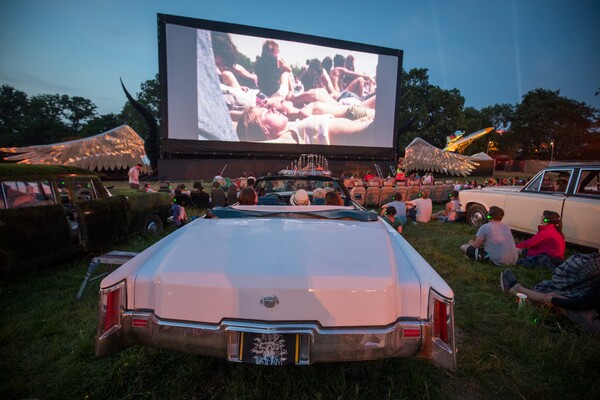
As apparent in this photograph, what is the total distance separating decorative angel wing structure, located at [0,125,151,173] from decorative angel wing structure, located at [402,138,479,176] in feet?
71.7

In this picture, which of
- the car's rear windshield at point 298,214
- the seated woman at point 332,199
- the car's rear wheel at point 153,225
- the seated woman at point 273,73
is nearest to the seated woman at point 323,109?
the seated woman at point 273,73

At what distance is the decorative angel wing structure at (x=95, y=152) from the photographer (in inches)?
701

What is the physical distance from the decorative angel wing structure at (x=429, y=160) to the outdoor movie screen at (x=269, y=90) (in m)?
4.03

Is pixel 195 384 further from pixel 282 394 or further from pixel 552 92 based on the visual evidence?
pixel 552 92

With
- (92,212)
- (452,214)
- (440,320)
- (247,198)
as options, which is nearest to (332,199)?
(247,198)

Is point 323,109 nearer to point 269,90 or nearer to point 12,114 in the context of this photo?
point 269,90

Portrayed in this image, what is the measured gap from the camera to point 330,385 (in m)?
2.02

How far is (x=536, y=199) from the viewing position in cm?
584

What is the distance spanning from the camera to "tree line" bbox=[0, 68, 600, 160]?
38219 mm

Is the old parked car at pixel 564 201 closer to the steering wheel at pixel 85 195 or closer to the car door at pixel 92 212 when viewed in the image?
the car door at pixel 92 212

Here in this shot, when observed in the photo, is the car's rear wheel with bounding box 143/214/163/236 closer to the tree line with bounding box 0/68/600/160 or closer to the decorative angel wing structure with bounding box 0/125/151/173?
the decorative angel wing structure with bounding box 0/125/151/173

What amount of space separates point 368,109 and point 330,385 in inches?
902

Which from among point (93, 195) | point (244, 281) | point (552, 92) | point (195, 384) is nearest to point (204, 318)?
point (244, 281)

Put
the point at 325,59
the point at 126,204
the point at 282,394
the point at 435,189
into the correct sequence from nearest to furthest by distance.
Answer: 1. the point at 282,394
2. the point at 126,204
3. the point at 435,189
4. the point at 325,59
